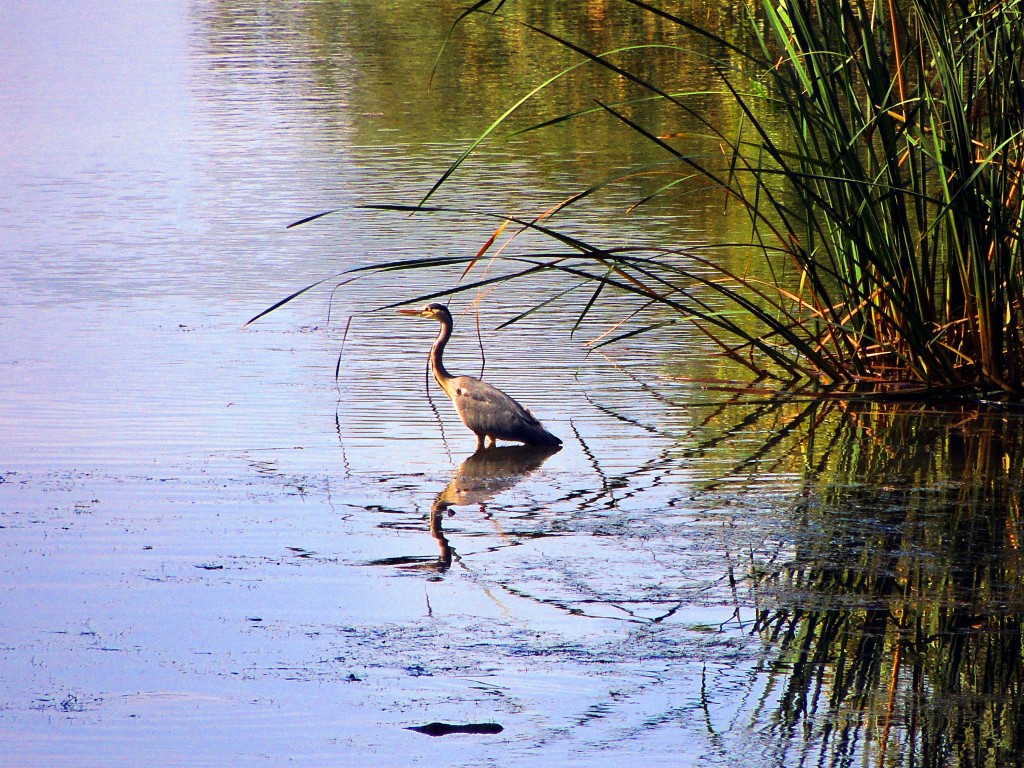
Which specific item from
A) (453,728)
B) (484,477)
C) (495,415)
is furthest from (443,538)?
(453,728)

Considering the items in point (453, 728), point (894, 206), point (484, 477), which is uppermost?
point (894, 206)

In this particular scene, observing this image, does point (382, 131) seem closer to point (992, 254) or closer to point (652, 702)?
point (992, 254)

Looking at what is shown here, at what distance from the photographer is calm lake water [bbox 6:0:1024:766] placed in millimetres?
4496

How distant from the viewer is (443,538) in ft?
20.0

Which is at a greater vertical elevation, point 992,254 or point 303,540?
point 992,254

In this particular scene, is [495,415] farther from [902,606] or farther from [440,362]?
[902,606]

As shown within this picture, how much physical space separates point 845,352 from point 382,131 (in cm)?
1118

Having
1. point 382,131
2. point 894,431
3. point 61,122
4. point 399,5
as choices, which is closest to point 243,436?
point 894,431

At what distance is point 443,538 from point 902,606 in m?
1.74

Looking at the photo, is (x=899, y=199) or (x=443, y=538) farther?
(x=899, y=199)

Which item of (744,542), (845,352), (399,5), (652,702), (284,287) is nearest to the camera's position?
(652,702)

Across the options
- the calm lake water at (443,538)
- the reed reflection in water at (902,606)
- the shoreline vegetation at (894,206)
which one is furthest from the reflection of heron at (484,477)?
the reed reflection in water at (902,606)

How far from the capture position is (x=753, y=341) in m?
7.86

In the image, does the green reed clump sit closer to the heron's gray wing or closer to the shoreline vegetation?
the shoreline vegetation
